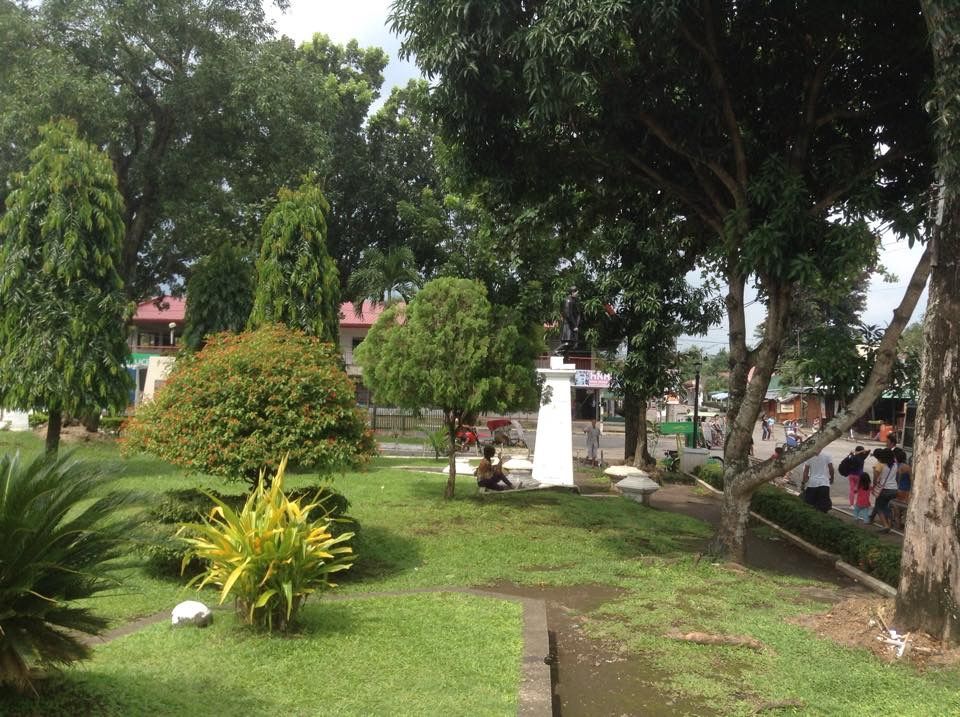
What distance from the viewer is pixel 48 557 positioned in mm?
3732

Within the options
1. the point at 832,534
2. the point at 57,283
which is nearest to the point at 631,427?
the point at 832,534

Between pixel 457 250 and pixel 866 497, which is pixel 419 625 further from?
pixel 457 250

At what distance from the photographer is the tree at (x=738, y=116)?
864 centimetres

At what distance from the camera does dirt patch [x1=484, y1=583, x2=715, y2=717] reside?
511 centimetres

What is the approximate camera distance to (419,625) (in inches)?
248

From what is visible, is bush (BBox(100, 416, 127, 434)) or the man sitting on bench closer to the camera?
the man sitting on bench

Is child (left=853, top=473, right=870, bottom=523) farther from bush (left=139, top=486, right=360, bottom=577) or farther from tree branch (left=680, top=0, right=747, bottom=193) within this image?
bush (left=139, top=486, right=360, bottom=577)

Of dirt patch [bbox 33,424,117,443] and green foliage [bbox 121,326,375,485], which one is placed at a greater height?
green foliage [bbox 121,326,375,485]

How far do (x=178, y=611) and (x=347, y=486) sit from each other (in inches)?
342

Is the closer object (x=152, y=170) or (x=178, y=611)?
(x=178, y=611)

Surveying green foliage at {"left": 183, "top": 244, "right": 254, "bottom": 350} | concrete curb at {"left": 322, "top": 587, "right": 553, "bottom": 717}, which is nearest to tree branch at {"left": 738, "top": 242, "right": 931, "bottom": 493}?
concrete curb at {"left": 322, "top": 587, "right": 553, "bottom": 717}

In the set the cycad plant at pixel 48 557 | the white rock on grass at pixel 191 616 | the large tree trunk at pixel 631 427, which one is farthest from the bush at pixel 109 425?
the cycad plant at pixel 48 557

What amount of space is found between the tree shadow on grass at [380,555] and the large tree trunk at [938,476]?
5061 mm

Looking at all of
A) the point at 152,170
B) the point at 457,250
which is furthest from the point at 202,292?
the point at 457,250
